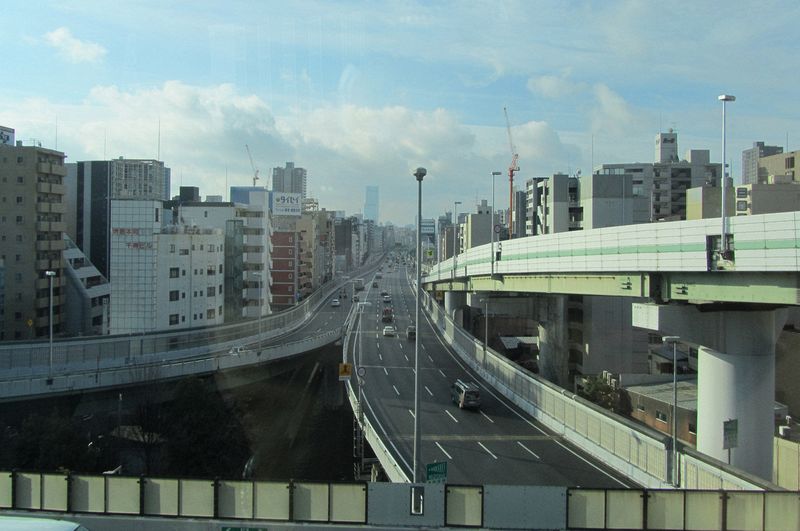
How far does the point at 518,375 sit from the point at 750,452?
32.2 ft

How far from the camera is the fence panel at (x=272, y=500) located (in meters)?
8.08

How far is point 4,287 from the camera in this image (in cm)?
3538

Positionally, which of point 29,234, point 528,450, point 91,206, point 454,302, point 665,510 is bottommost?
point 528,450

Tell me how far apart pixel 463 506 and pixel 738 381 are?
7445 millimetres

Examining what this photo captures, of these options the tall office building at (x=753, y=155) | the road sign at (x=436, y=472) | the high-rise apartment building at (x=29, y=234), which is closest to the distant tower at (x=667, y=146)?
the tall office building at (x=753, y=155)

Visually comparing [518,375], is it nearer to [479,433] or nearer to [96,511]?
[479,433]

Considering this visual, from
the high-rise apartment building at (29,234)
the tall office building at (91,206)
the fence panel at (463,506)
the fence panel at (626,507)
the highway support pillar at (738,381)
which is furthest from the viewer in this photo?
the tall office building at (91,206)

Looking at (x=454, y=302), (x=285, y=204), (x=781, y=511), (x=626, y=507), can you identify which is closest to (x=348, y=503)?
(x=626, y=507)

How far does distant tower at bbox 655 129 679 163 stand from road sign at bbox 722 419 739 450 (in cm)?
6561

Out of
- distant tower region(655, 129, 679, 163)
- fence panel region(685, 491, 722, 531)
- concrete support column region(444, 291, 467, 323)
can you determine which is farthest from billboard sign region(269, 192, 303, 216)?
fence panel region(685, 491, 722, 531)

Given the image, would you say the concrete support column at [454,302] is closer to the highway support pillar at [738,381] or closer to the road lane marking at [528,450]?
the road lane marking at [528,450]

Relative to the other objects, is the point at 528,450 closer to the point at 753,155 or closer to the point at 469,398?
the point at 469,398

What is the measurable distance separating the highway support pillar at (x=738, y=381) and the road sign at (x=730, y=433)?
4 centimetres

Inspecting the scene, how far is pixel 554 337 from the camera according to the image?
31688mm
